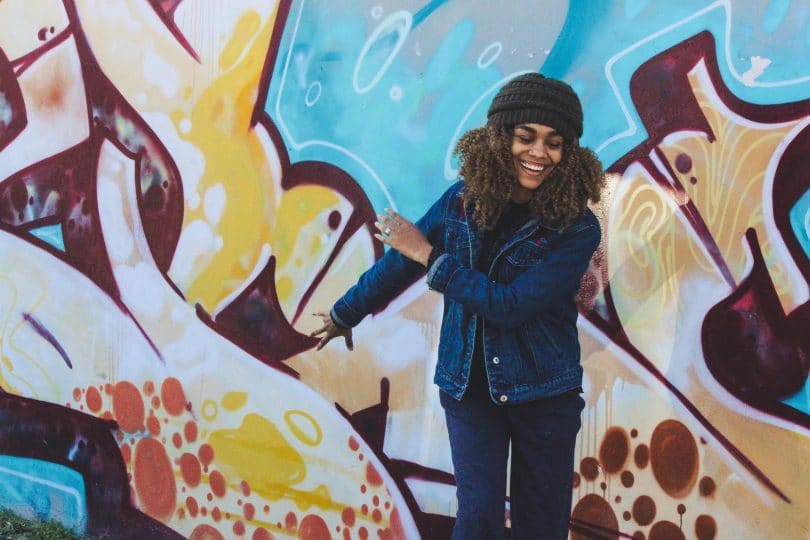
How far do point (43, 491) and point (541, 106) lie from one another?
328 centimetres

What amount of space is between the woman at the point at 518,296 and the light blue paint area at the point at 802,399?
691 mm

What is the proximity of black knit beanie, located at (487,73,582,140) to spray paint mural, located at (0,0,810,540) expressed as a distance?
63cm

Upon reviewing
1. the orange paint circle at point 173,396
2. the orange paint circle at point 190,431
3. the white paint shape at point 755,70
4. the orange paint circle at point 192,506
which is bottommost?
the orange paint circle at point 192,506

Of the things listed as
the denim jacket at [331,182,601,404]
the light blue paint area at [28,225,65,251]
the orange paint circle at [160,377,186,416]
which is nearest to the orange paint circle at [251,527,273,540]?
the orange paint circle at [160,377,186,416]

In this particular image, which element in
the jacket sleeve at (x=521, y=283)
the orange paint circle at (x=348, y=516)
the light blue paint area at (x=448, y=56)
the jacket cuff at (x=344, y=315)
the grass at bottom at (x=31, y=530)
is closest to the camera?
the jacket sleeve at (x=521, y=283)

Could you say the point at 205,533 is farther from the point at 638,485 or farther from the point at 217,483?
the point at 638,485

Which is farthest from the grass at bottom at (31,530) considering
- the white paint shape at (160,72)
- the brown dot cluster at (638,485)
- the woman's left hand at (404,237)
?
the woman's left hand at (404,237)

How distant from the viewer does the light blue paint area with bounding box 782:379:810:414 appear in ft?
8.44

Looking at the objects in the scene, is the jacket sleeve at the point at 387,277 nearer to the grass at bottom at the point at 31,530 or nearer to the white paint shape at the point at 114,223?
the white paint shape at the point at 114,223

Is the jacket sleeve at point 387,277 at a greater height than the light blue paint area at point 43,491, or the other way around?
the jacket sleeve at point 387,277

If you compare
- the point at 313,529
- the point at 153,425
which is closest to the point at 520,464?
the point at 313,529

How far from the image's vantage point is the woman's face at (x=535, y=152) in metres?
2.28

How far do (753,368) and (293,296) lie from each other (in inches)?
67.8

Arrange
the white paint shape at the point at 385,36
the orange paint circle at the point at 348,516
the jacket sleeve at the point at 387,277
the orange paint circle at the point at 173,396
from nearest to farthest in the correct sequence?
the jacket sleeve at the point at 387,277 < the white paint shape at the point at 385,36 < the orange paint circle at the point at 348,516 < the orange paint circle at the point at 173,396
